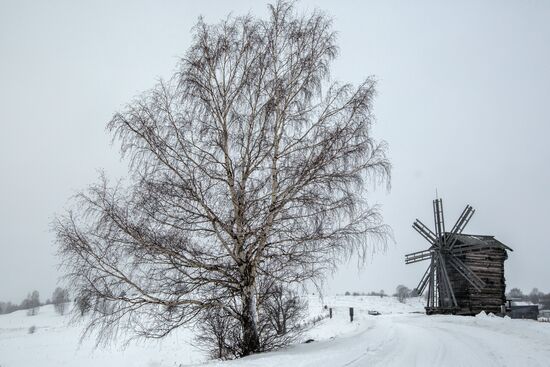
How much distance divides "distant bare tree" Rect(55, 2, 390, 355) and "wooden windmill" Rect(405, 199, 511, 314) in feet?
77.6

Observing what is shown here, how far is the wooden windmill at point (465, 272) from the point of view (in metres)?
29.0

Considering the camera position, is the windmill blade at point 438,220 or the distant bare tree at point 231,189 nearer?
the distant bare tree at point 231,189

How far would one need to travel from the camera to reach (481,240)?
101ft

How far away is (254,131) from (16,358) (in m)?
30.8

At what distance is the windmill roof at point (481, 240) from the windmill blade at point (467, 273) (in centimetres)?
161

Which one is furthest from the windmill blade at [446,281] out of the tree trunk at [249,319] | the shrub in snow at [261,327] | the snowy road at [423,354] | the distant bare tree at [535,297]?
the distant bare tree at [535,297]

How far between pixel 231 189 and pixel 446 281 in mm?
25795

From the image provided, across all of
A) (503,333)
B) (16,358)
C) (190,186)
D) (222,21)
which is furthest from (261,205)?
(16,358)

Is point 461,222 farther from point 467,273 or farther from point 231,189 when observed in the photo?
point 231,189

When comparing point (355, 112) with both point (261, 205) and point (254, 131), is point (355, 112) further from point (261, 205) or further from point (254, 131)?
point (261, 205)

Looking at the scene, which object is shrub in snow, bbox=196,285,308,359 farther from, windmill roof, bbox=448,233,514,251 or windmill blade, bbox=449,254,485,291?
windmill roof, bbox=448,233,514,251

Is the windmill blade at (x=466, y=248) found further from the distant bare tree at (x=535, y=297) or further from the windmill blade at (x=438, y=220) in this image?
the distant bare tree at (x=535, y=297)

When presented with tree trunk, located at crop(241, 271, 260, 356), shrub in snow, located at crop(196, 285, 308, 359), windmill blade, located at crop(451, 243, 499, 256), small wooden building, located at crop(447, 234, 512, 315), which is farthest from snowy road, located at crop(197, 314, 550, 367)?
small wooden building, located at crop(447, 234, 512, 315)

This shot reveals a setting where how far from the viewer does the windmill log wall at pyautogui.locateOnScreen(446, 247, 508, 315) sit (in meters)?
29.1
